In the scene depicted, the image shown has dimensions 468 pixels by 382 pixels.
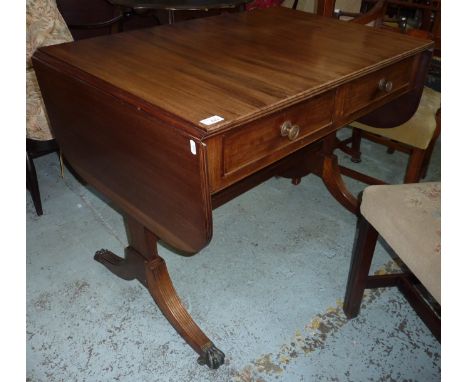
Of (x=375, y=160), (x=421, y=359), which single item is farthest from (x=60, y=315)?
(x=375, y=160)

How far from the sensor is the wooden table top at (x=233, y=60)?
A: 0.94 meters

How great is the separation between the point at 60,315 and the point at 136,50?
3.07ft

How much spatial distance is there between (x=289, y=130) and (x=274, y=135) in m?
0.04

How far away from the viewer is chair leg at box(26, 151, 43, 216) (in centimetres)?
180

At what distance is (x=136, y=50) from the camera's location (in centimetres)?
124

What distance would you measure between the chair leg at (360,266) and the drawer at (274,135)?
36cm

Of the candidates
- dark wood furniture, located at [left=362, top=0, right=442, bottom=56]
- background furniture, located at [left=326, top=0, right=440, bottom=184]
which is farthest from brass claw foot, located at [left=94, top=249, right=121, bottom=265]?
dark wood furniture, located at [left=362, top=0, right=442, bottom=56]

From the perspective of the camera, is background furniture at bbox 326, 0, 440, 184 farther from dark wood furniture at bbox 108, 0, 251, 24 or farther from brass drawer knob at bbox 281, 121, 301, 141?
brass drawer knob at bbox 281, 121, 301, 141

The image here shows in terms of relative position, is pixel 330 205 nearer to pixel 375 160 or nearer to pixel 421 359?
pixel 375 160

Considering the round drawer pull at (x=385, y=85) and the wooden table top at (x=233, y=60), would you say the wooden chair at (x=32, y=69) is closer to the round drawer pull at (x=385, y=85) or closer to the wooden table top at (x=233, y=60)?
the wooden table top at (x=233, y=60)

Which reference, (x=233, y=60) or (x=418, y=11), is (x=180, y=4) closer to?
(x=233, y=60)

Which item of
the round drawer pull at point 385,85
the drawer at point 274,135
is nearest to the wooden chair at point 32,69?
the drawer at point 274,135

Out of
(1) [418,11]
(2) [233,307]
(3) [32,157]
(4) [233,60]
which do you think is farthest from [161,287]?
(1) [418,11]

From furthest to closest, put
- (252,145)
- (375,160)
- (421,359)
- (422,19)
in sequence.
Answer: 1. (422,19)
2. (375,160)
3. (421,359)
4. (252,145)
